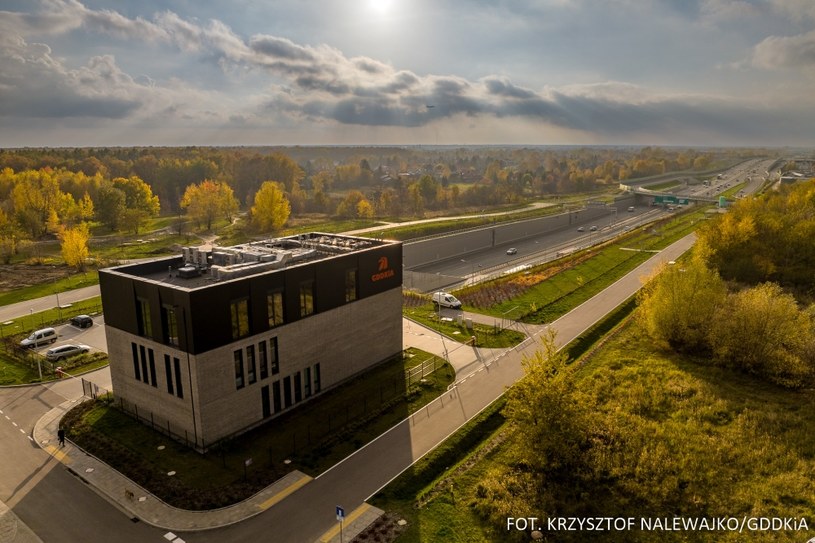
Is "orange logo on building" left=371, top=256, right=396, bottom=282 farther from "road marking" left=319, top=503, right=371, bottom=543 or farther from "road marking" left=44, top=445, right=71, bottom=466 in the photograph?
"road marking" left=44, top=445, right=71, bottom=466

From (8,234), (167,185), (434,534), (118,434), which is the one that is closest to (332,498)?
(434,534)

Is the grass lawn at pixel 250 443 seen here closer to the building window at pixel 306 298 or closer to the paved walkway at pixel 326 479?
the paved walkway at pixel 326 479

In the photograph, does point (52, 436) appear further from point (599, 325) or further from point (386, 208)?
point (386, 208)

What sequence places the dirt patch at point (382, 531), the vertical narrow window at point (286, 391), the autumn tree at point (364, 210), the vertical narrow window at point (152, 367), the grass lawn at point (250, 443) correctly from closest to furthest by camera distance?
the dirt patch at point (382, 531), the grass lawn at point (250, 443), the vertical narrow window at point (152, 367), the vertical narrow window at point (286, 391), the autumn tree at point (364, 210)

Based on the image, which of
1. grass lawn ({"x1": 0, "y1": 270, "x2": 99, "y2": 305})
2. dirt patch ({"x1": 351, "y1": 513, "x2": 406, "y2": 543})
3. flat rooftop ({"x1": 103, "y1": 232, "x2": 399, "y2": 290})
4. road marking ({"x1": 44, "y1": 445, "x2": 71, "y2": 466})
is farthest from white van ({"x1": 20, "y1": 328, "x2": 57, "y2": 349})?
dirt patch ({"x1": 351, "y1": 513, "x2": 406, "y2": 543})

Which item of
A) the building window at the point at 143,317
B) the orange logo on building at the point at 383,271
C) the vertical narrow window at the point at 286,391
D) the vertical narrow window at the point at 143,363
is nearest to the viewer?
the building window at the point at 143,317

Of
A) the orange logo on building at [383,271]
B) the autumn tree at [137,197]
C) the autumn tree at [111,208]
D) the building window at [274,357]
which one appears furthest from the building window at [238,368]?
the autumn tree at [137,197]

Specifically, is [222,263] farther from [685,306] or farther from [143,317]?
[685,306]
